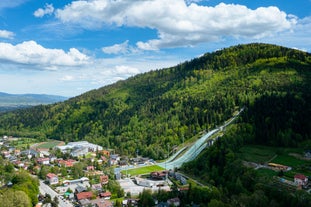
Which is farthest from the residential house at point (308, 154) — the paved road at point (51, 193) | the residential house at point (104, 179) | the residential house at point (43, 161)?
the residential house at point (43, 161)

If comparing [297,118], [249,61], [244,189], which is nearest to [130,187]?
[244,189]

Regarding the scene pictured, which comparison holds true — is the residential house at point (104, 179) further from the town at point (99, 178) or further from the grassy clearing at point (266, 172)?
the grassy clearing at point (266, 172)

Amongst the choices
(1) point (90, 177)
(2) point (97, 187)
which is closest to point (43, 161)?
(1) point (90, 177)

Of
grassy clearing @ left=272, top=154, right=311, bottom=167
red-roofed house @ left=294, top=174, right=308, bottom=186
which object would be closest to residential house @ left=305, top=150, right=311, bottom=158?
grassy clearing @ left=272, top=154, right=311, bottom=167

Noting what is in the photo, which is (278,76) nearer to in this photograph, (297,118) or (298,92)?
(298,92)

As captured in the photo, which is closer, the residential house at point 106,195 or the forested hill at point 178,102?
the residential house at point 106,195

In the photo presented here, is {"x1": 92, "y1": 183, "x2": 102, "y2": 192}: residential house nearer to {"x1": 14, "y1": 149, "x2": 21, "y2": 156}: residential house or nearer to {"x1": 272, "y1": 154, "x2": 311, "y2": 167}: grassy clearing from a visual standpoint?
{"x1": 272, "y1": 154, "x2": 311, "y2": 167}: grassy clearing

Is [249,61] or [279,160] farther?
[249,61]

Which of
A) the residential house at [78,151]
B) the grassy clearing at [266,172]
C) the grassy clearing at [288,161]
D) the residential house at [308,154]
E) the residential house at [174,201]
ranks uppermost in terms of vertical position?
the residential house at [308,154]
